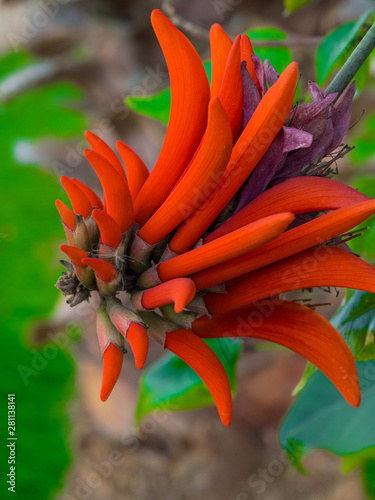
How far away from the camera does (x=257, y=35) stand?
2.46ft

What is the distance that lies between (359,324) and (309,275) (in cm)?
22

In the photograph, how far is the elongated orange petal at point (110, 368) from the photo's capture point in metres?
0.34

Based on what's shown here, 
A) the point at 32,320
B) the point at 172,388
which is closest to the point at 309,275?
the point at 172,388

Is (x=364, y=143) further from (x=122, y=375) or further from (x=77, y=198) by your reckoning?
(x=77, y=198)

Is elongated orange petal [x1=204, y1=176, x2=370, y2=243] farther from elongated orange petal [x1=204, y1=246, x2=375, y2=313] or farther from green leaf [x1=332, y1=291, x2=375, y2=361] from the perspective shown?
green leaf [x1=332, y1=291, x2=375, y2=361]

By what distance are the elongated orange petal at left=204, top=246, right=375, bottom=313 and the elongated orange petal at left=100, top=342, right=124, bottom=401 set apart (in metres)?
0.09

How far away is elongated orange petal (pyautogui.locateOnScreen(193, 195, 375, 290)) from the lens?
1.00 ft

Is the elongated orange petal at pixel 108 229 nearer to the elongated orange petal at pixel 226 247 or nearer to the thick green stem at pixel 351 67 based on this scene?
the elongated orange petal at pixel 226 247

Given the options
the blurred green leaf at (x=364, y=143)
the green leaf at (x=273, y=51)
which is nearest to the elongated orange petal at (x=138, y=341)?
the green leaf at (x=273, y=51)

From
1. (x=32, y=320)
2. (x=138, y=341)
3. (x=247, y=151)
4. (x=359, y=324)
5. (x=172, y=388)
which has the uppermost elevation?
(x=247, y=151)

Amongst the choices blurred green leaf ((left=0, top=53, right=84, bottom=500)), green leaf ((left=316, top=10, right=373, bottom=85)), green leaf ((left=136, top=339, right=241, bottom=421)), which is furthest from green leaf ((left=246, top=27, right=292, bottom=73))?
blurred green leaf ((left=0, top=53, right=84, bottom=500))

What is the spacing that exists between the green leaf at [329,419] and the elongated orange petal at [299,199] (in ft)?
0.88

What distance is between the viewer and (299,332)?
14.0 inches

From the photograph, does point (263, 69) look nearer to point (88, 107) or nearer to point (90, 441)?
point (88, 107)
